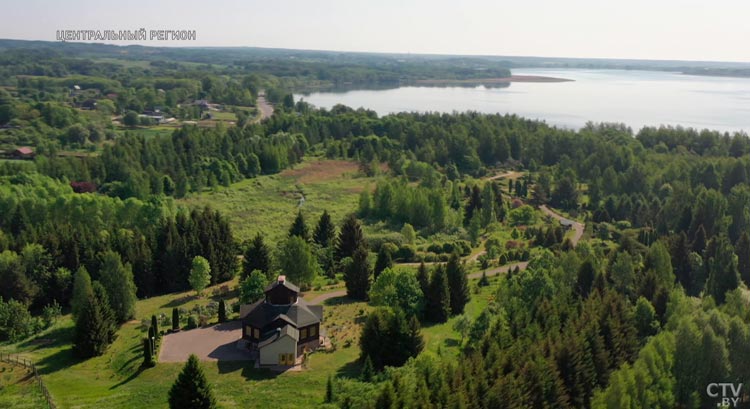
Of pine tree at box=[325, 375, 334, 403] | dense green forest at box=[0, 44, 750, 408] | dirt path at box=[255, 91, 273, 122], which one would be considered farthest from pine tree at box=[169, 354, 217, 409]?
dirt path at box=[255, 91, 273, 122]

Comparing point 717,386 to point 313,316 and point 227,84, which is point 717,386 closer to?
point 313,316

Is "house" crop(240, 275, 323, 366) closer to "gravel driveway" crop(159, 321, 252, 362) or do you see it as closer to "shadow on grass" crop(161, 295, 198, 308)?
"gravel driveway" crop(159, 321, 252, 362)

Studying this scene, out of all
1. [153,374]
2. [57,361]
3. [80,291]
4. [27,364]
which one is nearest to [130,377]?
[153,374]

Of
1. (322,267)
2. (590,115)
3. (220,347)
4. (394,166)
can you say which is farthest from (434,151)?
(590,115)

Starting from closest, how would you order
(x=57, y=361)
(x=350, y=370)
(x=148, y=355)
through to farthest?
(x=350, y=370) → (x=148, y=355) → (x=57, y=361)

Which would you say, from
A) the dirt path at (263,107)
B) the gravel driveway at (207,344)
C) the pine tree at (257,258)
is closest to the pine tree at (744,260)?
the pine tree at (257,258)

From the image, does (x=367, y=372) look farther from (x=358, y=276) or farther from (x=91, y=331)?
(x=91, y=331)
